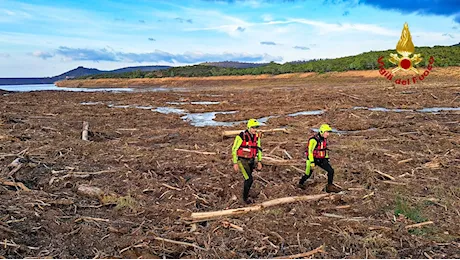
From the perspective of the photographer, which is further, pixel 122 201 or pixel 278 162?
pixel 278 162

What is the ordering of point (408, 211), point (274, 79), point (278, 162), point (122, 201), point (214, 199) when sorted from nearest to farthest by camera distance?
point (408, 211)
point (122, 201)
point (214, 199)
point (278, 162)
point (274, 79)

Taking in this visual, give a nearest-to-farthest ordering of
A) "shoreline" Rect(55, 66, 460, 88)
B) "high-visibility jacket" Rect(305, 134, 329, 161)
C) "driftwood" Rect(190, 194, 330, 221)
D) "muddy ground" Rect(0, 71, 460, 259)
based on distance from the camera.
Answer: "muddy ground" Rect(0, 71, 460, 259) → "driftwood" Rect(190, 194, 330, 221) → "high-visibility jacket" Rect(305, 134, 329, 161) → "shoreline" Rect(55, 66, 460, 88)

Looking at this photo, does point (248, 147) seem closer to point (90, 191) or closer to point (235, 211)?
point (235, 211)

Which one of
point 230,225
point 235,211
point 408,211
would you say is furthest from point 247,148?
point 408,211

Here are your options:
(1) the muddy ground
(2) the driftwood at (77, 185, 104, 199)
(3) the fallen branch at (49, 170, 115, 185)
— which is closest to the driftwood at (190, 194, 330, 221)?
(1) the muddy ground

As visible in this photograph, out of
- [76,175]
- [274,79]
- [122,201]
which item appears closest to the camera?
[122,201]

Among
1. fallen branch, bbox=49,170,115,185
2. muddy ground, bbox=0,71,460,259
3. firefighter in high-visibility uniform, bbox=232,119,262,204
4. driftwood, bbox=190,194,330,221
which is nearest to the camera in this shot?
muddy ground, bbox=0,71,460,259

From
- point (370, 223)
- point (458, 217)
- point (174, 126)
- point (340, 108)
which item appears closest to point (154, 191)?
point (370, 223)

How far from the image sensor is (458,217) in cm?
697

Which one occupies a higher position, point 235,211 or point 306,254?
point 235,211

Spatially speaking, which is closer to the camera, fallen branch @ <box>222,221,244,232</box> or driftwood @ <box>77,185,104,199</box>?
fallen branch @ <box>222,221,244,232</box>

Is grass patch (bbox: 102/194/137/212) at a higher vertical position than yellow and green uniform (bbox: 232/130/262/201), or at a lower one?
lower

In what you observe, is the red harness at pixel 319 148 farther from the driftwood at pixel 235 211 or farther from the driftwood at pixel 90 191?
the driftwood at pixel 90 191

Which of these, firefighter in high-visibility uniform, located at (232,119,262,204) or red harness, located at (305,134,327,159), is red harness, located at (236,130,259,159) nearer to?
firefighter in high-visibility uniform, located at (232,119,262,204)
